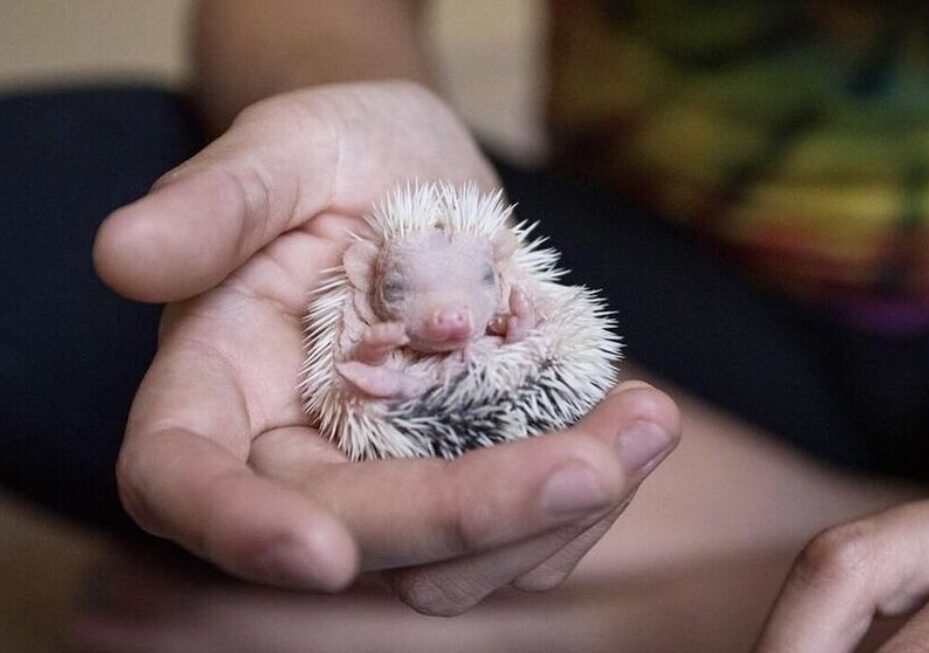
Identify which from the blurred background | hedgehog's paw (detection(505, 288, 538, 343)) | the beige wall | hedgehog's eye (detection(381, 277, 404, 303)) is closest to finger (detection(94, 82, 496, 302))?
hedgehog's eye (detection(381, 277, 404, 303))

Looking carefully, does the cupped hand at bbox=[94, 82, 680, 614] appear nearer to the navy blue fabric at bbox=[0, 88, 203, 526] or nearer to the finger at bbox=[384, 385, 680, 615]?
the finger at bbox=[384, 385, 680, 615]

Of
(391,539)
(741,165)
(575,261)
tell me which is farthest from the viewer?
(741,165)

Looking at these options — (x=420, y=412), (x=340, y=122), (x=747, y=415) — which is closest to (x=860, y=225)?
(x=747, y=415)

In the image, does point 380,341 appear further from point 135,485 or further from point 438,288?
point 135,485

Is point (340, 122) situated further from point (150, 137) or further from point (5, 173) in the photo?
point (5, 173)

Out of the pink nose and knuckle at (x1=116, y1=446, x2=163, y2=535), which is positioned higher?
the pink nose
